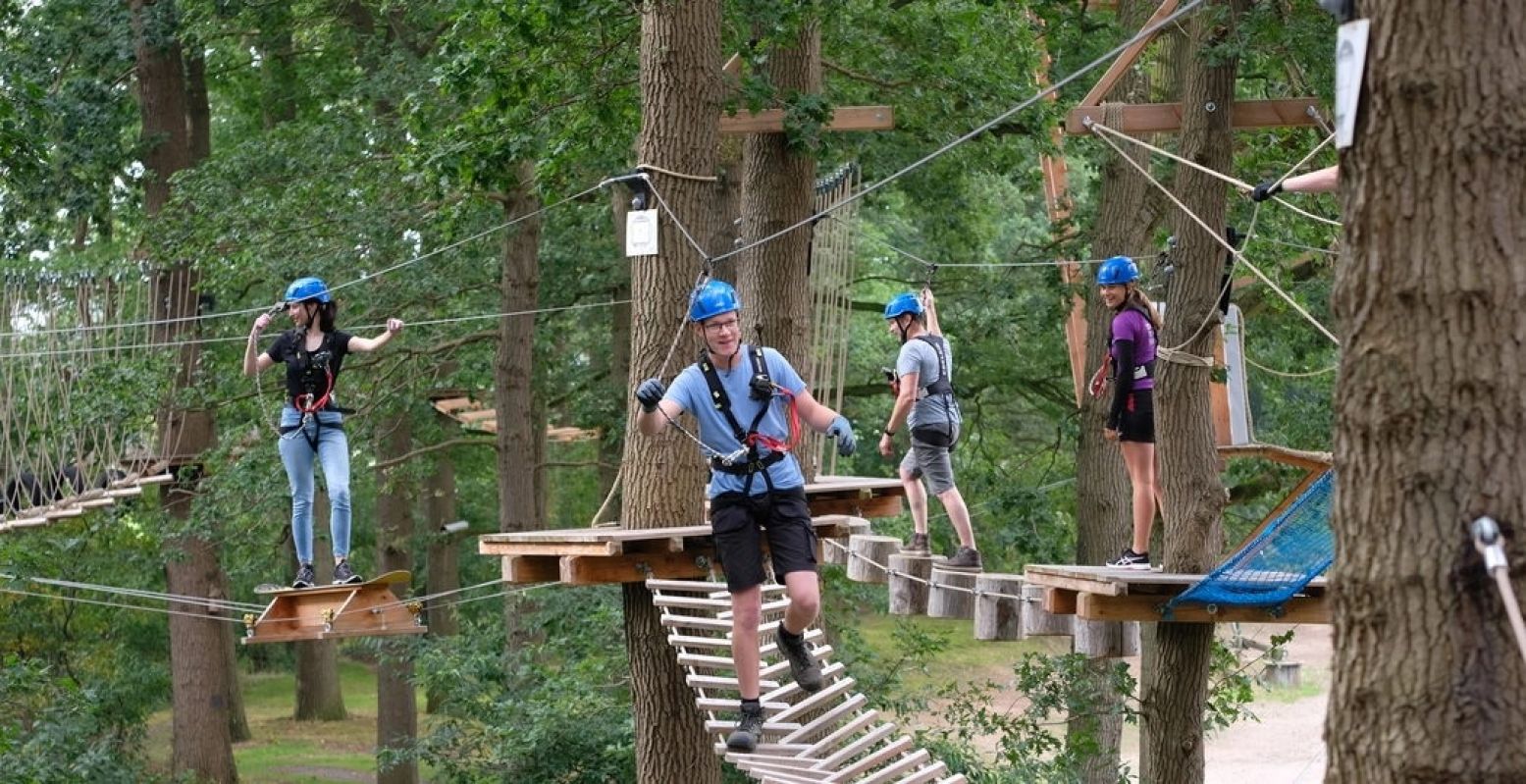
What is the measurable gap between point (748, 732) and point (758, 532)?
0.70 m

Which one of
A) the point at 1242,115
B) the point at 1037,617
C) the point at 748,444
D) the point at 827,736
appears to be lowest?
the point at 827,736

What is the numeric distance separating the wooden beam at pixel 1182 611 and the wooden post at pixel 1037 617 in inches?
21.7

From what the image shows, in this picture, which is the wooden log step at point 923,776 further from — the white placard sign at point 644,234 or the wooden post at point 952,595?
the white placard sign at point 644,234

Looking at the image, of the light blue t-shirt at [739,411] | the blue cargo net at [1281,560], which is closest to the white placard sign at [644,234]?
the light blue t-shirt at [739,411]

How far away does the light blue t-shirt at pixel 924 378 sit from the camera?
26.8 ft

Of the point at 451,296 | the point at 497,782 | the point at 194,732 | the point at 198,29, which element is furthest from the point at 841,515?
the point at 194,732

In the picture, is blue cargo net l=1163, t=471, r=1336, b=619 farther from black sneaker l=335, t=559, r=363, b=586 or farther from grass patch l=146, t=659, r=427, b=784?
grass patch l=146, t=659, r=427, b=784

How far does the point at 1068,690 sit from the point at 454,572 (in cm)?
1028

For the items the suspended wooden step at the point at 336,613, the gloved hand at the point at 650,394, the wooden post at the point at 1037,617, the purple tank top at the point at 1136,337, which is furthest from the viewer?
the suspended wooden step at the point at 336,613

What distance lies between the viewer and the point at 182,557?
51.6ft

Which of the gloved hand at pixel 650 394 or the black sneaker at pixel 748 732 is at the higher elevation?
the gloved hand at pixel 650 394

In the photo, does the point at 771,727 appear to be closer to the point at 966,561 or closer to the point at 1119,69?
the point at 966,561

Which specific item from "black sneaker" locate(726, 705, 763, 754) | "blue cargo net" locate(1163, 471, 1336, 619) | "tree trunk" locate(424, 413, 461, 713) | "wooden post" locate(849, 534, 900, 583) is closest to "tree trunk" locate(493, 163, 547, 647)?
"tree trunk" locate(424, 413, 461, 713)

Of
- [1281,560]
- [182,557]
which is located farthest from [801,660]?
[182,557]
